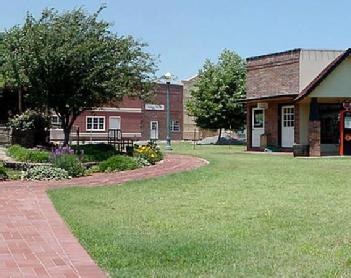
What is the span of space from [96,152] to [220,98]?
26.0 m

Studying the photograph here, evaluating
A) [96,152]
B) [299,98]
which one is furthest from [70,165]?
[299,98]

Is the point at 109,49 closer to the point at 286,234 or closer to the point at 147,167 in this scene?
the point at 147,167

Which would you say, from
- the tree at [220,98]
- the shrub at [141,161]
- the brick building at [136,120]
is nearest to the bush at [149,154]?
the shrub at [141,161]

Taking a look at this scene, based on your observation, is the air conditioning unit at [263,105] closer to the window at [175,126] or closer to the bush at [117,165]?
the bush at [117,165]

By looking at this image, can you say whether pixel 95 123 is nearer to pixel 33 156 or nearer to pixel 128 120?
pixel 128 120

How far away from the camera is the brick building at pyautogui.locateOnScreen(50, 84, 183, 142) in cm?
6097

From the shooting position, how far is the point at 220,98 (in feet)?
157

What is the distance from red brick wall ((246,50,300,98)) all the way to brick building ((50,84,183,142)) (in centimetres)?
2625

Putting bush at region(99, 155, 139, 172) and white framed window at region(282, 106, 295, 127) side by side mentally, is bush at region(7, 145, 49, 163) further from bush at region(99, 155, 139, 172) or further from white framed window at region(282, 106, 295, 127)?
white framed window at region(282, 106, 295, 127)

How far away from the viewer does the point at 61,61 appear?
838 inches

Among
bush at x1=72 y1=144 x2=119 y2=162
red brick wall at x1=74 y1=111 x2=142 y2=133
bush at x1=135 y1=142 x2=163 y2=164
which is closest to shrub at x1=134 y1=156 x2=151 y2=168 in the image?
bush at x1=135 y1=142 x2=163 y2=164

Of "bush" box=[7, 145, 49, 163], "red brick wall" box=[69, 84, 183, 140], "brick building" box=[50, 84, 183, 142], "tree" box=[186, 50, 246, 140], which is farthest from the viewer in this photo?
"red brick wall" box=[69, 84, 183, 140]

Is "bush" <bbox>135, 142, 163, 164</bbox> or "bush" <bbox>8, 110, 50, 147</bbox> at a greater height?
"bush" <bbox>8, 110, 50, 147</bbox>

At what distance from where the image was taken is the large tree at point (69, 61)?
21484 mm
